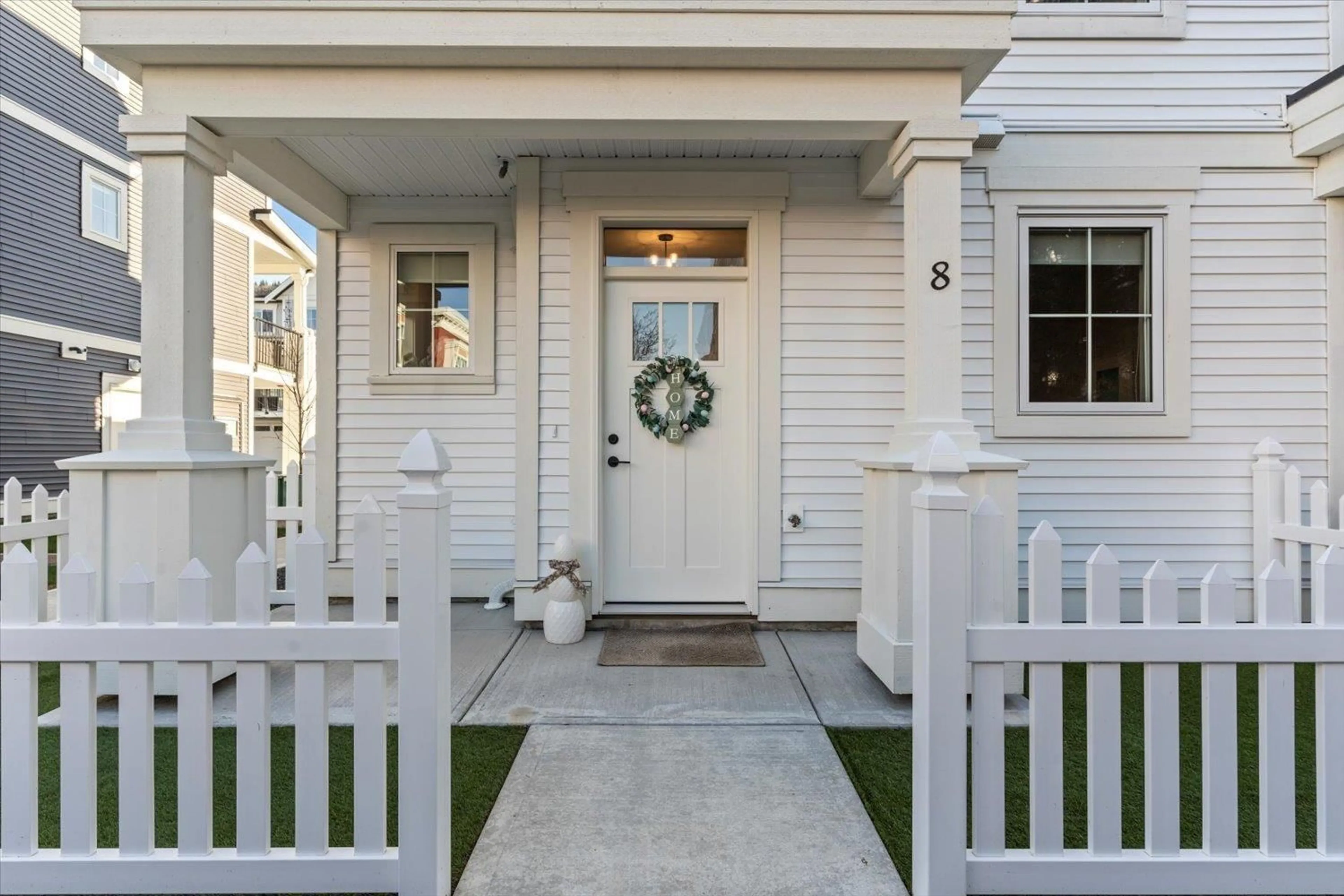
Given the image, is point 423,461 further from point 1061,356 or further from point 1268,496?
point 1268,496

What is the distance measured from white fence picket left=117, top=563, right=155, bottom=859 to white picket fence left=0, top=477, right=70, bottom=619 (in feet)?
6.02

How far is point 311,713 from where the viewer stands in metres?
1.57

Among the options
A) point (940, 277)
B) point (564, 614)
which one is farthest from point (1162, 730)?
point (564, 614)

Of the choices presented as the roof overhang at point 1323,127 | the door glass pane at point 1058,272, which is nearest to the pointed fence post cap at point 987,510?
the door glass pane at point 1058,272

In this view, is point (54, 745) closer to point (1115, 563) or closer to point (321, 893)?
point (321, 893)

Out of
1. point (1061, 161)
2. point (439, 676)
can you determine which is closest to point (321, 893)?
point (439, 676)

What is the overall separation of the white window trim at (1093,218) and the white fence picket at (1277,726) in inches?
109

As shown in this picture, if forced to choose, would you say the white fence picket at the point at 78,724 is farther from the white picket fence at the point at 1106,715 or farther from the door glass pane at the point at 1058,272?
the door glass pane at the point at 1058,272

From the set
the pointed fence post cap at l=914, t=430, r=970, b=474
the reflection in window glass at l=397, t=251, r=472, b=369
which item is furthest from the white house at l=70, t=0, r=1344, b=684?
the pointed fence post cap at l=914, t=430, r=970, b=474

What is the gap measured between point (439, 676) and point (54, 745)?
195cm

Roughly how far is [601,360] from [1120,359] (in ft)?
9.85

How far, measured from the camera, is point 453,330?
4.88 m

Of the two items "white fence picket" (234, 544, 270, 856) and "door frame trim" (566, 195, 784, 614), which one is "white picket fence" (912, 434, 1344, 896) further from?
"door frame trim" (566, 195, 784, 614)

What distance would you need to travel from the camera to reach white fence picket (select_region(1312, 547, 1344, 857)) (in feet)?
5.17
